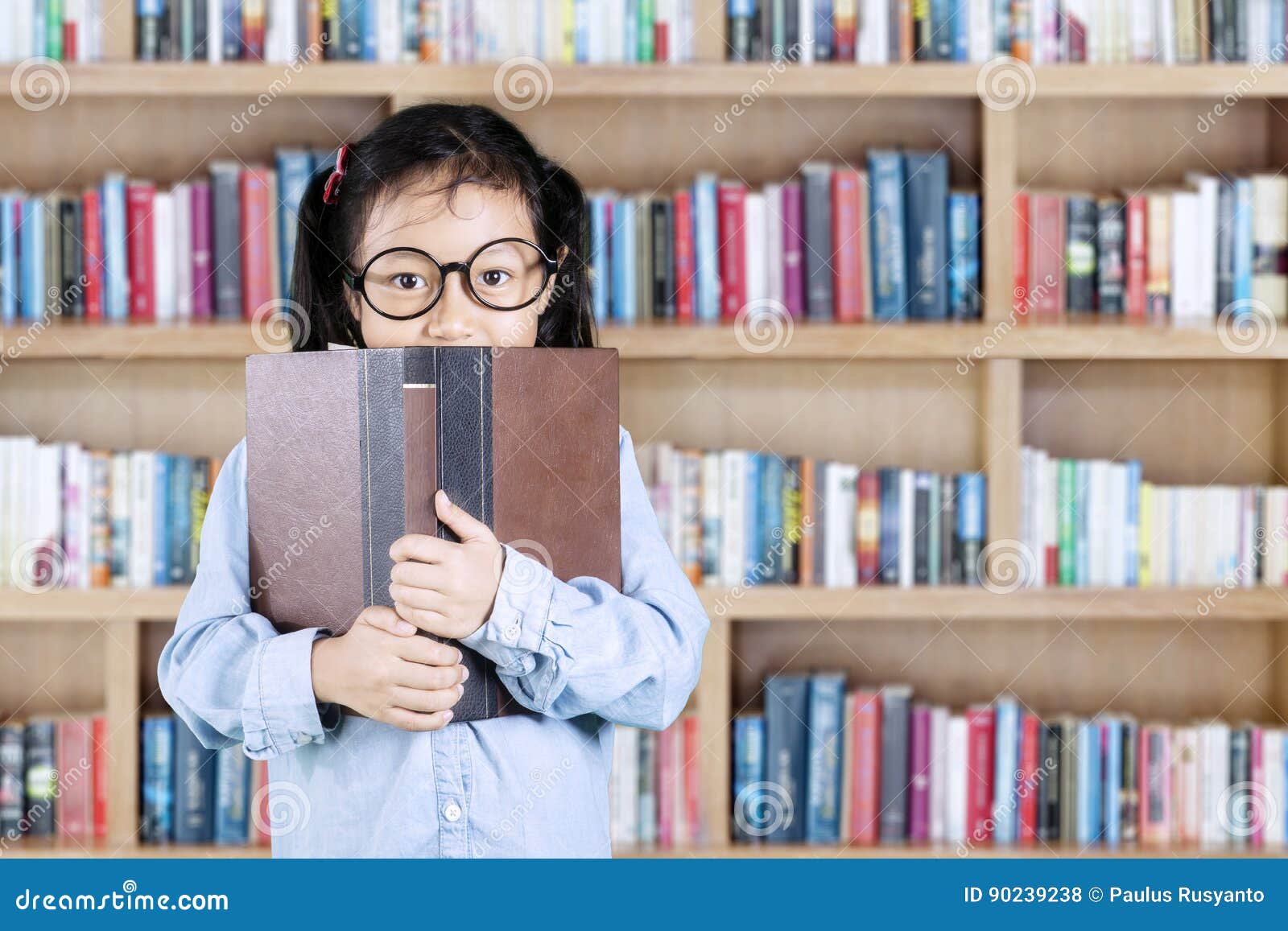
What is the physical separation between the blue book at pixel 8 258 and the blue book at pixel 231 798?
0.67 m

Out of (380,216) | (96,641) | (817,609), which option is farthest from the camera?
(96,641)

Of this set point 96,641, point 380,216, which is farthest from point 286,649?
point 96,641

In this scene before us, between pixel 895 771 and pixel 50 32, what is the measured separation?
1525 millimetres

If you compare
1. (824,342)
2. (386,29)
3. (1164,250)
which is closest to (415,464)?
(824,342)

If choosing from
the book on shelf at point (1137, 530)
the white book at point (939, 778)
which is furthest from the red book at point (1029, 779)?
the book on shelf at point (1137, 530)

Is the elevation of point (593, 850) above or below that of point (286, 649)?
below

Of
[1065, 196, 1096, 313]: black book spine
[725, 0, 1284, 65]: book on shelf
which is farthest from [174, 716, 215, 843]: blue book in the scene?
[1065, 196, 1096, 313]: black book spine

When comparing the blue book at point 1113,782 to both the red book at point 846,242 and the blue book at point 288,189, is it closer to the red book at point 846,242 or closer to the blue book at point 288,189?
the red book at point 846,242

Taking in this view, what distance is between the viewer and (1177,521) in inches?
68.1

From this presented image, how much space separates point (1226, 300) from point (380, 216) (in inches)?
50.4

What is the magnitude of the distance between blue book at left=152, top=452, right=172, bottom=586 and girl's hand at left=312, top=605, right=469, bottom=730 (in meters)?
1.08

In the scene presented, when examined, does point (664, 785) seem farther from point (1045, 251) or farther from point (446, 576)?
point (446, 576)
